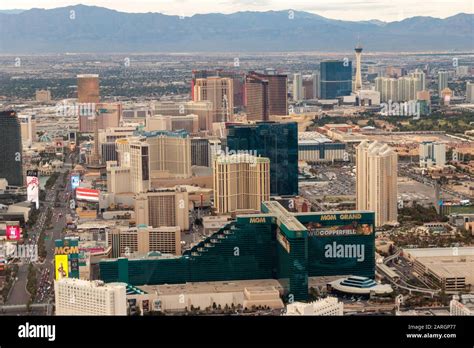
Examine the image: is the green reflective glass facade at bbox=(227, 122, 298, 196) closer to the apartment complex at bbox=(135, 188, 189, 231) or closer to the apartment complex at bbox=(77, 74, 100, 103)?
the apartment complex at bbox=(135, 188, 189, 231)

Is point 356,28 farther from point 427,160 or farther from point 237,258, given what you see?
point 427,160

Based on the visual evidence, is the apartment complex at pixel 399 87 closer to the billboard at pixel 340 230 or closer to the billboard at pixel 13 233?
the billboard at pixel 13 233

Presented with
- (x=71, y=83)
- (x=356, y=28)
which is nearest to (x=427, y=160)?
(x=356, y=28)

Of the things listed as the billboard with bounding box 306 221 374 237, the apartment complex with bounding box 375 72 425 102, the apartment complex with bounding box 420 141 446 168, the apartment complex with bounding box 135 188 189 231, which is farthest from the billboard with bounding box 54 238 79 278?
the apartment complex with bounding box 375 72 425 102

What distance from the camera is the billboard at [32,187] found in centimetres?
1002

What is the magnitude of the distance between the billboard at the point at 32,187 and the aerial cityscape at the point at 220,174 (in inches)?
3.0

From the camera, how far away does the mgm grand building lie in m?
6.32

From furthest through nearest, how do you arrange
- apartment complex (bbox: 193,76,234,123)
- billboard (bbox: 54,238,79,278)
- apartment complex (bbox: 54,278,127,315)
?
1. apartment complex (bbox: 193,76,234,123)
2. billboard (bbox: 54,238,79,278)
3. apartment complex (bbox: 54,278,127,315)

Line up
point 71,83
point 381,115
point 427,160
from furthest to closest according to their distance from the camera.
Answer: point 381,115, point 71,83, point 427,160

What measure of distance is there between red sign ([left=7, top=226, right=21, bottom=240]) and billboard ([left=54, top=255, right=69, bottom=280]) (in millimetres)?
1558

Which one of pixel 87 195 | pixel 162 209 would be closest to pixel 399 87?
pixel 87 195

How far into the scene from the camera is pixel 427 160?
12.6 metres
